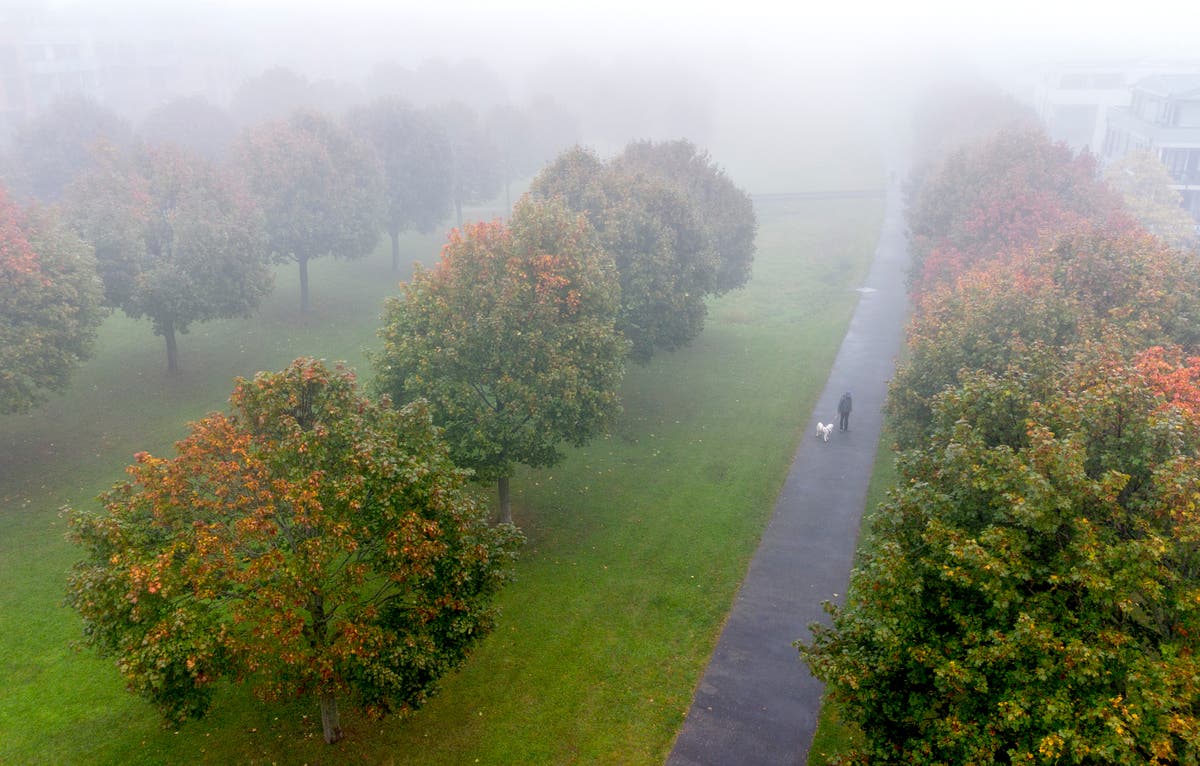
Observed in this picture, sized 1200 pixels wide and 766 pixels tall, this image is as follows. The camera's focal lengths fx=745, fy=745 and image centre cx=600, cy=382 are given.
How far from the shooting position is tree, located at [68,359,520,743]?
14.3 m

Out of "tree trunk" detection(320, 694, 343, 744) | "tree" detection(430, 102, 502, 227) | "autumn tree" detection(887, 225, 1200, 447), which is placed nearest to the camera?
"tree trunk" detection(320, 694, 343, 744)

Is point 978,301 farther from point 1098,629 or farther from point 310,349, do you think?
point 310,349

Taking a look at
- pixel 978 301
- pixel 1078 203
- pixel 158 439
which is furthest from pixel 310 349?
pixel 1078 203

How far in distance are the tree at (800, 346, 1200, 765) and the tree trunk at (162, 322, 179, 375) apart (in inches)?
1387

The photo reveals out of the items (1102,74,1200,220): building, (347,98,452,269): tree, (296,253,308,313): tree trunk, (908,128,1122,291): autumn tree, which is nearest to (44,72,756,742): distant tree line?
(296,253,308,313): tree trunk

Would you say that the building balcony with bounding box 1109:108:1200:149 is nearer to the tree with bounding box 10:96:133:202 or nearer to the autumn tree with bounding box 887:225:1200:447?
the autumn tree with bounding box 887:225:1200:447

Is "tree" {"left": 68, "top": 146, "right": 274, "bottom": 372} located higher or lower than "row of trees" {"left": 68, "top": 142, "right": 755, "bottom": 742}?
higher

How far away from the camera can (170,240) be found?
38.7m

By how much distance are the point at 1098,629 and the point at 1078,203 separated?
40.0 metres

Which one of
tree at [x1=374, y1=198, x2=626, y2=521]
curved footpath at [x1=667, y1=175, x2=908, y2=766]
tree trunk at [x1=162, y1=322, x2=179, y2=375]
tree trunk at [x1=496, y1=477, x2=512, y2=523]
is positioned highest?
tree at [x1=374, y1=198, x2=626, y2=521]

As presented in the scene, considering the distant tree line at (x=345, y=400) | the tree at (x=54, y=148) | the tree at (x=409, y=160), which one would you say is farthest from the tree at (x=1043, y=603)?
the tree at (x=54, y=148)

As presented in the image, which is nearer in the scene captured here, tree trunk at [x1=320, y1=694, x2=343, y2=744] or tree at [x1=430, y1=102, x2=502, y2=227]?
tree trunk at [x1=320, y1=694, x2=343, y2=744]

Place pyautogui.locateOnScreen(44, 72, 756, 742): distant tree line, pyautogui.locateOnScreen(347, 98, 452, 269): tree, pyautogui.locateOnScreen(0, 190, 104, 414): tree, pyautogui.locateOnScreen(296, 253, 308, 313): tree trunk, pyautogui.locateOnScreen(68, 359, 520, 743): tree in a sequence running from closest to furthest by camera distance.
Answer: pyautogui.locateOnScreen(68, 359, 520, 743): tree
pyautogui.locateOnScreen(44, 72, 756, 742): distant tree line
pyautogui.locateOnScreen(0, 190, 104, 414): tree
pyautogui.locateOnScreen(296, 253, 308, 313): tree trunk
pyautogui.locateOnScreen(347, 98, 452, 269): tree

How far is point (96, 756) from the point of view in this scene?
1708 cm
